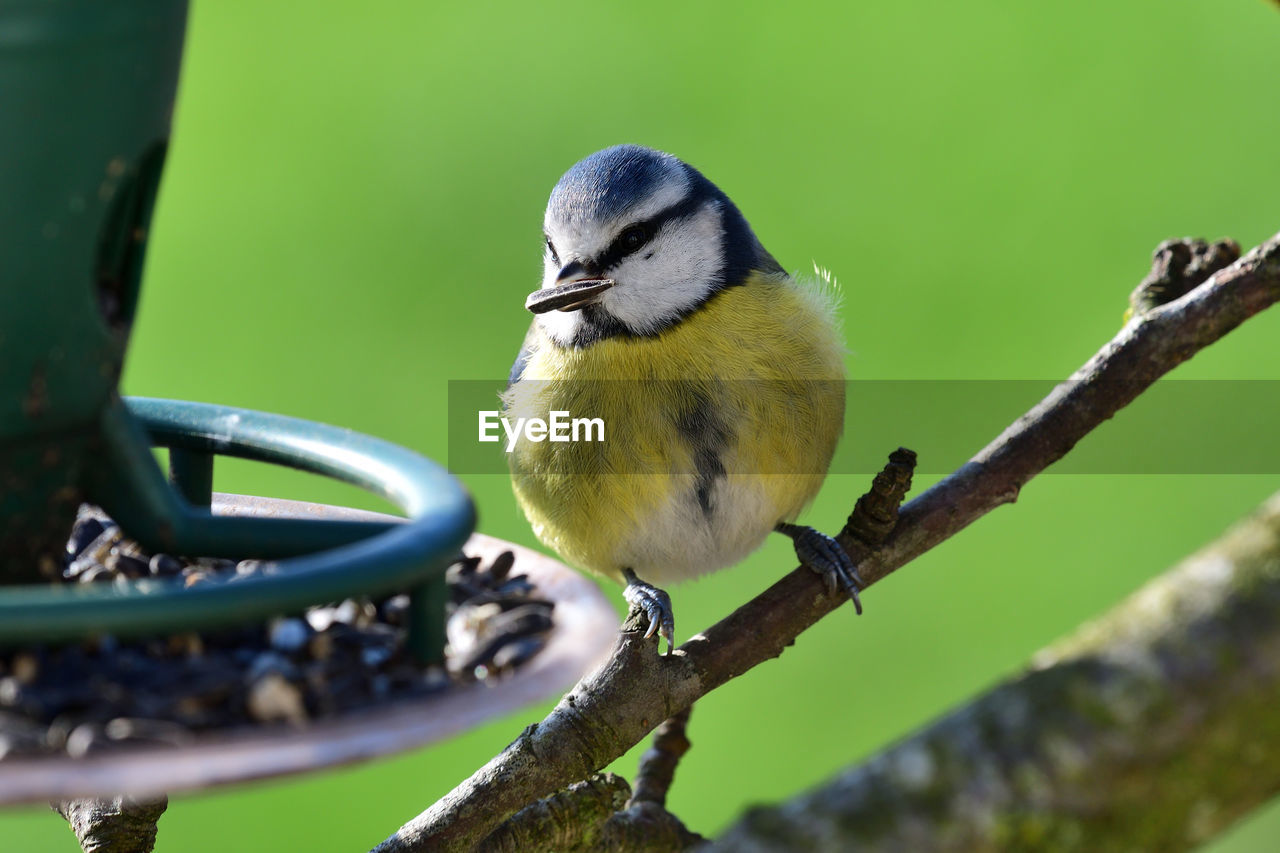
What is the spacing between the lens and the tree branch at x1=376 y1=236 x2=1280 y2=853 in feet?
6.90

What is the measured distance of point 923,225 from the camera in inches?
197

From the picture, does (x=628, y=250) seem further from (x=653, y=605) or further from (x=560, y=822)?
(x=560, y=822)

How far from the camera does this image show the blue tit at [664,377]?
2.59m

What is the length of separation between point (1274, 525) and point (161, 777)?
2.66 feet

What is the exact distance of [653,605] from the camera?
8.91 ft

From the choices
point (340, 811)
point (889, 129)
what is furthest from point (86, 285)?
point (889, 129)

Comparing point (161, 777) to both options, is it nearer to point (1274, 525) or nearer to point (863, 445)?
point (1274, 525)

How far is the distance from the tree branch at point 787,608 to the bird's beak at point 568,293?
55 centimetres

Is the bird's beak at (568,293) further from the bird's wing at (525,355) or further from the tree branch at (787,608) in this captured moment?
the tree branch at (787,608)

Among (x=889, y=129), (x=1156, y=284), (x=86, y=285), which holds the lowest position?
(x=1156, y=284)

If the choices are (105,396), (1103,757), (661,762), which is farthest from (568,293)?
(1103,757)

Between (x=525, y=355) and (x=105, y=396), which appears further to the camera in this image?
(x=525, y=355)

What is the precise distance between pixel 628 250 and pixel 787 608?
2.29 ft

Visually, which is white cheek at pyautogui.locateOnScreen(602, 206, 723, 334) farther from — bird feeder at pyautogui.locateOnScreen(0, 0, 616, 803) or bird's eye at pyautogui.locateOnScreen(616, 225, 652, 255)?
bird feeder at pyautogui.locateOnScreen(0, 0, 616, 803)
